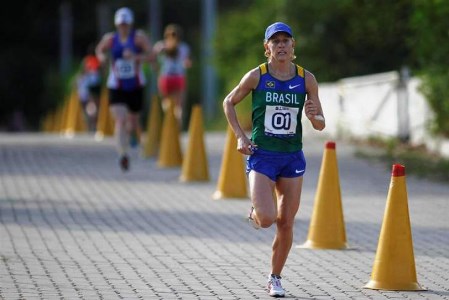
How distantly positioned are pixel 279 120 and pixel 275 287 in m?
1.06

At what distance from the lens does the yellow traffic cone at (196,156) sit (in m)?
18.5

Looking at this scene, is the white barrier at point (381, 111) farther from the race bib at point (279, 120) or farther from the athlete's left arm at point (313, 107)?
the race bib at point (279, 120)

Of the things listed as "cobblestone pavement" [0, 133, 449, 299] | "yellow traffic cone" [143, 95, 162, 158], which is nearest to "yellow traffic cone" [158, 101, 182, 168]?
"cobblestone pavement" [0, 133, 449, 299]

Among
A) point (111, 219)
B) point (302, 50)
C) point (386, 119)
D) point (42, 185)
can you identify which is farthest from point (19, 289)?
point (302, 50)

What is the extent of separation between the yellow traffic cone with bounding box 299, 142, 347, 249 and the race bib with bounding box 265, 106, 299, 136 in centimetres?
240

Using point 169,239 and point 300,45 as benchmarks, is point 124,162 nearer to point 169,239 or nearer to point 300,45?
point 169,239

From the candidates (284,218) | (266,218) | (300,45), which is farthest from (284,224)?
(300,45)

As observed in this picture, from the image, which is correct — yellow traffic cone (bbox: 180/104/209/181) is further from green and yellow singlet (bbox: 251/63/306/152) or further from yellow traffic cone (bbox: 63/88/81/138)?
yellow traffic cone (bbox: 63/88/81/138)

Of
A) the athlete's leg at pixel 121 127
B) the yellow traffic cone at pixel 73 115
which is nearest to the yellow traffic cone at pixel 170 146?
the athlete's leg at pixel 121 127

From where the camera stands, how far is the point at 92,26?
86375 mm

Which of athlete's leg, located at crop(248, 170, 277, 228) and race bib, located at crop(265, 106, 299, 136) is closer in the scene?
athlete's leg, located at crop(248, 170, 277, 228)

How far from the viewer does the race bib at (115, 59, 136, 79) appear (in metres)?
19.7

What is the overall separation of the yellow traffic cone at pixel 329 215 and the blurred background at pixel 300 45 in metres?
8.51

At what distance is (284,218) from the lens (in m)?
9.53
